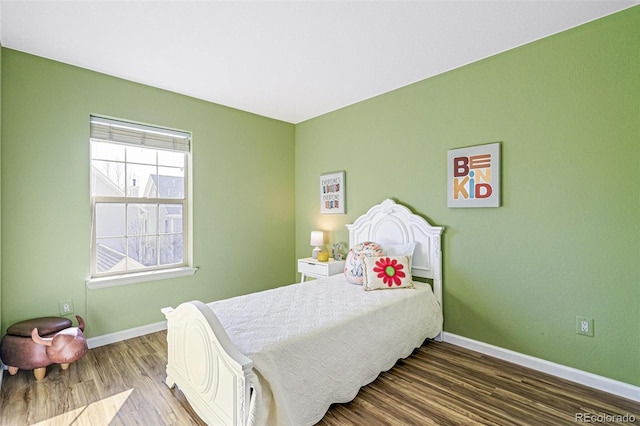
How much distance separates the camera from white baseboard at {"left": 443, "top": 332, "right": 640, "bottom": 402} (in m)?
2.14

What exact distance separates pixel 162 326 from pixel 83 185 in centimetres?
162

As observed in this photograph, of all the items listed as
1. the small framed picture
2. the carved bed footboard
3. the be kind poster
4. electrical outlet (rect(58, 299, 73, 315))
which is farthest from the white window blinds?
the be kind poster

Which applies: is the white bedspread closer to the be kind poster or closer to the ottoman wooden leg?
the be kind poster

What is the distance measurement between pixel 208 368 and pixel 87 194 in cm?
216

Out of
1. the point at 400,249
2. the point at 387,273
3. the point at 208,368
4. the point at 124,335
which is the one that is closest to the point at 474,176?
the point at 400,249

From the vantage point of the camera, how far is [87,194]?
2.95 meters

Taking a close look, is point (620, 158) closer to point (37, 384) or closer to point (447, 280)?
point (447, 280)

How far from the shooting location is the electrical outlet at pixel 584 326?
2.27 metres

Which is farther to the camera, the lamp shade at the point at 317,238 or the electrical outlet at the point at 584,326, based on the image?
the lamp shade at the point at 317,238

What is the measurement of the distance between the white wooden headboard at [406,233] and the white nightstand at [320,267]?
339mm

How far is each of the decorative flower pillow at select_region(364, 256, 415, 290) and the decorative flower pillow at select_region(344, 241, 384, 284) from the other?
0.40 ft

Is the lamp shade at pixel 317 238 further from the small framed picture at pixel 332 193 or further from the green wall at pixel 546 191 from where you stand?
the green wall at pixel 546 191

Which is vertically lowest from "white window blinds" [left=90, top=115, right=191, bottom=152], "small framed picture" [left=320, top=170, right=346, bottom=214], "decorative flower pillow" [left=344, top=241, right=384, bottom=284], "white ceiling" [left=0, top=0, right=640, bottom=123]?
"decorative flower pillow" [left=344, top=241, right=384, bottom=284]
